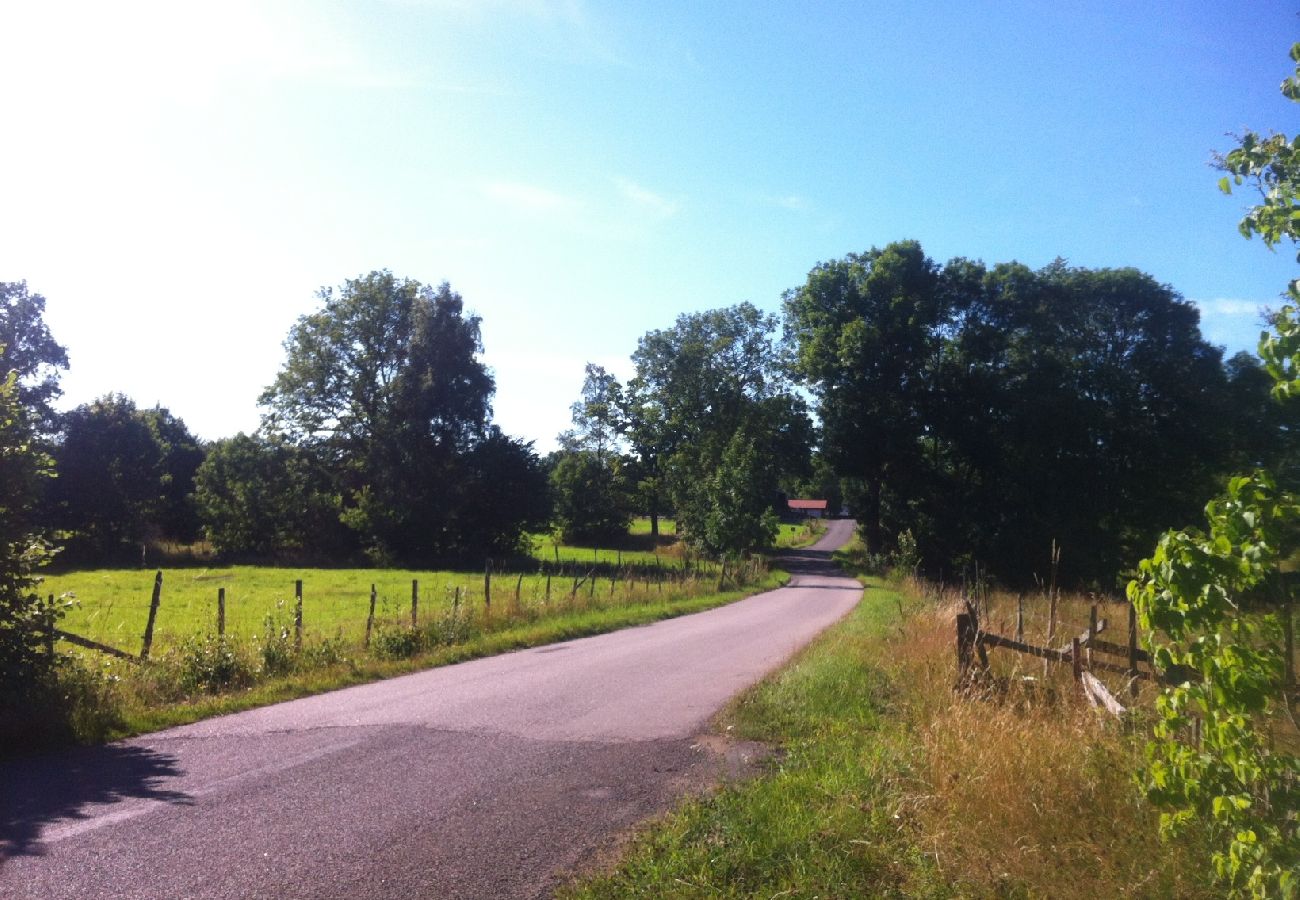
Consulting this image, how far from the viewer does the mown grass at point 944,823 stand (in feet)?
16.3

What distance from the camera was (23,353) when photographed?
46.1 metres

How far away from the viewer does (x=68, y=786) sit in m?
7.71

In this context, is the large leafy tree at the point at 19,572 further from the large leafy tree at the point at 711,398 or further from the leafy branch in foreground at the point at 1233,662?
the large leafy tree at the point at 711,398

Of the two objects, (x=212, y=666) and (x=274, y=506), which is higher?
(x=274, y=506)

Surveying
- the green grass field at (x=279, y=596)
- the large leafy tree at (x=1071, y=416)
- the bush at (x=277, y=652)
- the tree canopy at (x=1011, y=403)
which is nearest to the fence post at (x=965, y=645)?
the bush at (x=277, y=652)

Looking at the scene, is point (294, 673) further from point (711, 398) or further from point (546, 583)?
point (711, 398)

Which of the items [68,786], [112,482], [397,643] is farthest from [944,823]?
[112,482]

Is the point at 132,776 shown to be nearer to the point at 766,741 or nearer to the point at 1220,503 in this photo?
the point at 766,741

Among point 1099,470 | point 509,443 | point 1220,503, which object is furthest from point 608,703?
point 509,443

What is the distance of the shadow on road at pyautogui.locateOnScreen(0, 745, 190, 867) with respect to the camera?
6.55 meters

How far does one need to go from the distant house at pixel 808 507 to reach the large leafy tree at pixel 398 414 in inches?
3833

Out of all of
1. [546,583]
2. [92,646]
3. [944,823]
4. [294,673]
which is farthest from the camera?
[546,583]

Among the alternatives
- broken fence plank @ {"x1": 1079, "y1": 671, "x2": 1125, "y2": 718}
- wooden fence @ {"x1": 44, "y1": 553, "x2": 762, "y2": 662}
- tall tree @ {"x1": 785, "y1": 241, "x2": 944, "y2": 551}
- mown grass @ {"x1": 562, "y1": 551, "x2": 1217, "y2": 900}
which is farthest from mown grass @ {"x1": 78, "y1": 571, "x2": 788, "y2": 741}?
tall tree @ {"x1": 785, "y1": 241, "x2": 944, "y2": 551}

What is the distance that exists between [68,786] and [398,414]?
44389mm
